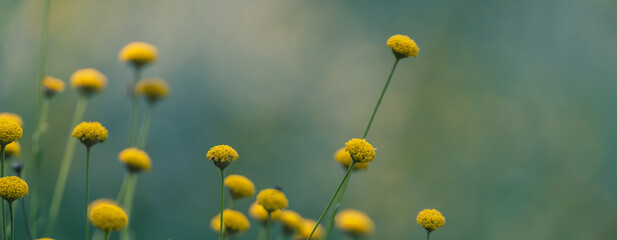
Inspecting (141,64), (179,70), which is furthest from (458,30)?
(141,64)

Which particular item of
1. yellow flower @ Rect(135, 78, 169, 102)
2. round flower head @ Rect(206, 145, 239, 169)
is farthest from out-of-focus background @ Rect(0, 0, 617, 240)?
round flower head @ Rect(206, 145, 239, 169)

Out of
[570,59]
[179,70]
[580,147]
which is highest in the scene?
[570,59]

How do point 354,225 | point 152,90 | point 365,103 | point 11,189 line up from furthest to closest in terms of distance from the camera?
point 365,103 → point 152,90 → point 354,225 → point 11,189

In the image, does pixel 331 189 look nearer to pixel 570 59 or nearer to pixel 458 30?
pixel 458 30

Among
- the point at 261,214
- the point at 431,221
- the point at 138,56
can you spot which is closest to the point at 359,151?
the point at 431,221

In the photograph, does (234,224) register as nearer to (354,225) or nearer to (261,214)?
(261,214)

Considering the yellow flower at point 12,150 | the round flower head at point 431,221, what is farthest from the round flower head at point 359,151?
the yellow flower at point 12,150
